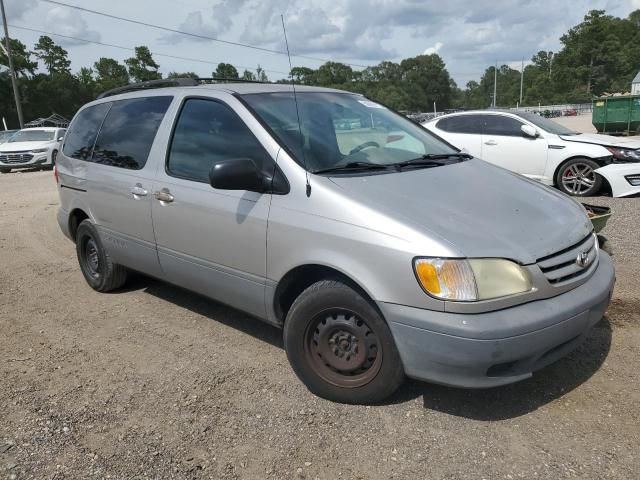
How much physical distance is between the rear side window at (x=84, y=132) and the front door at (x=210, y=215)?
53.2 inches

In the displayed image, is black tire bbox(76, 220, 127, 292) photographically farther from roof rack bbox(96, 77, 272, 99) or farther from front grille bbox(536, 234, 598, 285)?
front grille bbox(536, 234, 598, 285)

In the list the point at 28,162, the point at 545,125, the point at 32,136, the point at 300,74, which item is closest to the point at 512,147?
the point at 545,125

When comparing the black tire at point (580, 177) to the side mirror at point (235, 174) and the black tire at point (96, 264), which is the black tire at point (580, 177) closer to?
the black tire at point (96, 264)

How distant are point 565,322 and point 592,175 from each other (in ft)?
22.2

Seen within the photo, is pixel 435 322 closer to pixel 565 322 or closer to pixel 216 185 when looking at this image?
pixel 565 322

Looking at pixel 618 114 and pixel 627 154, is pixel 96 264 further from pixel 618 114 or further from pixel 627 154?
pixel 618 114

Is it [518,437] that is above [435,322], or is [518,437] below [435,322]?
below

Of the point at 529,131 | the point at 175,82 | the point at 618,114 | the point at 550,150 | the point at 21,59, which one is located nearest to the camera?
the point at 175,82

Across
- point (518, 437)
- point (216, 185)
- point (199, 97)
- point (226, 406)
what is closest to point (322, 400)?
point (226, 406)

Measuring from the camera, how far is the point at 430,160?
3.68 metres

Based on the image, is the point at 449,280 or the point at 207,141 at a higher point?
the point at 207,141

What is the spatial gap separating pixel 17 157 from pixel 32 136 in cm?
140

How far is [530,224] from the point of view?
2904mm

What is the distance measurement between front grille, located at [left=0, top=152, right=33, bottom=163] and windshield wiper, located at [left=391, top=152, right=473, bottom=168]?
17621 millimetres
